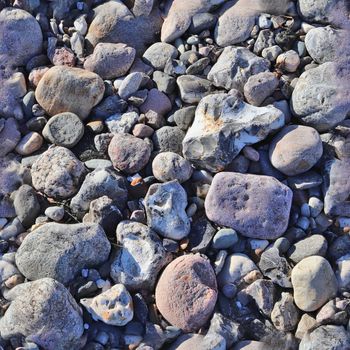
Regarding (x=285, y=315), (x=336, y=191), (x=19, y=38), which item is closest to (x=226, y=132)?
(x=336, y=191)

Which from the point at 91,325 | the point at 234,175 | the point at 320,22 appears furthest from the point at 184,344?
the point at 320,22

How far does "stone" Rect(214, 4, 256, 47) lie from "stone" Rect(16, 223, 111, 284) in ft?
3.24

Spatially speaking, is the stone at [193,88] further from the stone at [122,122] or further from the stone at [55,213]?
the stone at [55,213]

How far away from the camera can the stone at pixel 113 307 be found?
1.91 meters

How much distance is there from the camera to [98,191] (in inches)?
83.4

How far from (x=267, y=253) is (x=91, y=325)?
661 millimetres

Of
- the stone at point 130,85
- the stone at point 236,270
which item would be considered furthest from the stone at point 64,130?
the stone at point 236,270

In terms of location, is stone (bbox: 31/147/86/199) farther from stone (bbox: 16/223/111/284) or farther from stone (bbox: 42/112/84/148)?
stone (bbox: 16/223/111/284)

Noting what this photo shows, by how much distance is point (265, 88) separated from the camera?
88.2 inches

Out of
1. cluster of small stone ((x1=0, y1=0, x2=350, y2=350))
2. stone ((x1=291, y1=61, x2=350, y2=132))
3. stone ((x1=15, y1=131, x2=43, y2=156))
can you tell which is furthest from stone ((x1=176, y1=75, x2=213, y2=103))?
stone ((x1=15, y1=131, x2=43, y2=156))

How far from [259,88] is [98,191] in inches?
29.2

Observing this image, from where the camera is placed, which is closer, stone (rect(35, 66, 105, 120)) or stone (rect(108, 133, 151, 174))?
A: stone (rect(108, 133, 151, 174))

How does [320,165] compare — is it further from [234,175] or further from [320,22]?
[320,22]

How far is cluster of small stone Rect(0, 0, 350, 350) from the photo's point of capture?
1930 mm
